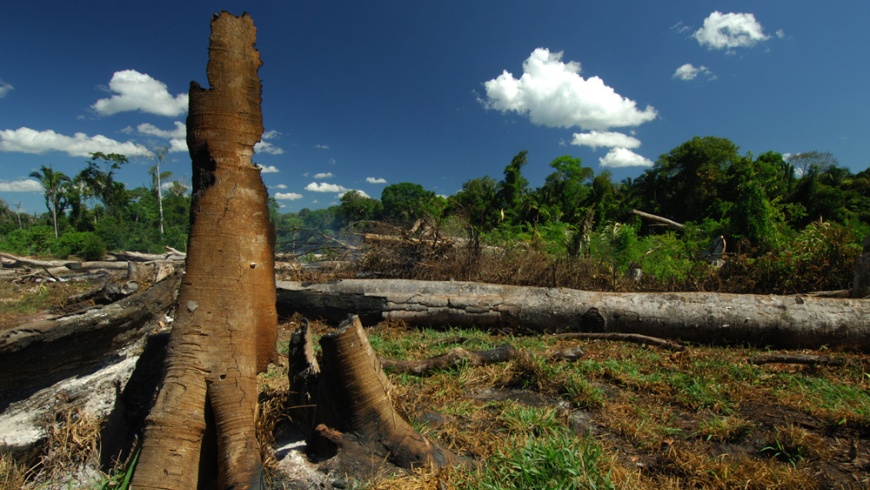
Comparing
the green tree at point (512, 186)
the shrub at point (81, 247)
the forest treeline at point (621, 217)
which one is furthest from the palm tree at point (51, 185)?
the green tree at point (512, 186)

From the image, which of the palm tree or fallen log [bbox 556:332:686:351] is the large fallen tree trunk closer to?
fallen log [bbox 556:332:686:351]

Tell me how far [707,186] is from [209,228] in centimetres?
3450

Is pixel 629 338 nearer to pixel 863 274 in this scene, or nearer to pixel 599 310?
pixel 599 310

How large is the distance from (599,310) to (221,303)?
5.02 meters

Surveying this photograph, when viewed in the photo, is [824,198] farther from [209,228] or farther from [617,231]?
[209,228]

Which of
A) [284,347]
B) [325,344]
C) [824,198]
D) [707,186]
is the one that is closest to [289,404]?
[325,344]

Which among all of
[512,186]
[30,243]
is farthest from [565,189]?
[30,243]

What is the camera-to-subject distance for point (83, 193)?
153ft

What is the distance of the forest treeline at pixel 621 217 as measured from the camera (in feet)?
24.3

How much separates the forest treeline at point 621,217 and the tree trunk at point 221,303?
6.86 feet

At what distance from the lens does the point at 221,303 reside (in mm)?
2262

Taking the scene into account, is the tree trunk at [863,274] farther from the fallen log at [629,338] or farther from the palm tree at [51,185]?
the palm tree at [51,185]

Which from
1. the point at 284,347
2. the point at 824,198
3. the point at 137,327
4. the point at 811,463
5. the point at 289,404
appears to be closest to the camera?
the point at 811,463

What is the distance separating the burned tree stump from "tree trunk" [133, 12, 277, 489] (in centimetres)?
40
